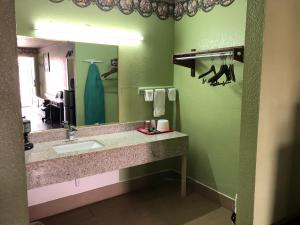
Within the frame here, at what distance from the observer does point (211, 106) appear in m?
2.83

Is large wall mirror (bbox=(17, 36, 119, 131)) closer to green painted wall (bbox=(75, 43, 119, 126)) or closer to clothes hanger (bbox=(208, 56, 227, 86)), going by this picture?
green painted wall (bbox=(75, 43, 119, 126))

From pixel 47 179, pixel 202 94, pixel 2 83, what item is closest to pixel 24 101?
pixel 47 179

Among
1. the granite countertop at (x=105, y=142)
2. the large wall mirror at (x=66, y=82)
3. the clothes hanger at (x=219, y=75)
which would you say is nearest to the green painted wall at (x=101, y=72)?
the large wall mirror at (x=66, y=82)

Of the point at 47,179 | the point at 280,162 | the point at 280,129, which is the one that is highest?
the point at 280,129

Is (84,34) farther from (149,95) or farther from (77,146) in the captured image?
(77,146)

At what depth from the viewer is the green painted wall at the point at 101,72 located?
262cm

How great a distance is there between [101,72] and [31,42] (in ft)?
2.45

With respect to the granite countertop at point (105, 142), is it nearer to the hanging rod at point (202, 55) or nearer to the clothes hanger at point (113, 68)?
the clothes hanger at point (113, 68)

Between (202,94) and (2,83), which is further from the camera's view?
(202,94)

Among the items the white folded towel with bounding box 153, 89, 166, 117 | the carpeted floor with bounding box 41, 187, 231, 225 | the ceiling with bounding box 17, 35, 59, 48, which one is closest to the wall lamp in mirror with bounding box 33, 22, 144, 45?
the ceiling with bounding box 17, 35, 59, 48

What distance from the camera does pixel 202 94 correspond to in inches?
115

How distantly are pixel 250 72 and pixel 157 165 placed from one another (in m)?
2.35

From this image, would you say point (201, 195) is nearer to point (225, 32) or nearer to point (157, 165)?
point (157, 165)

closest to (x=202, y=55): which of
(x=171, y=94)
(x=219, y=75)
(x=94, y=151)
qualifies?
(x=219, y=75)
